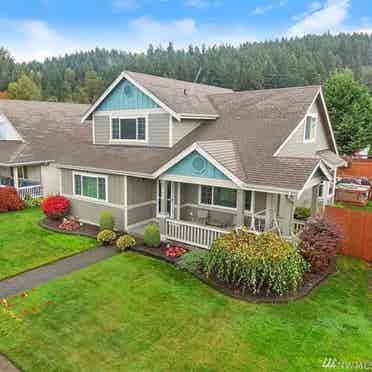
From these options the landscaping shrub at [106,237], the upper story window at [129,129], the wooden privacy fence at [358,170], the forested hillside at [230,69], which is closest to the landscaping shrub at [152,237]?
the landscaping shrub at [106,237]

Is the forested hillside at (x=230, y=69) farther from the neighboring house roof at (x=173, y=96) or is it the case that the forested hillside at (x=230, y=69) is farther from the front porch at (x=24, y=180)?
the front porch at (x=24, y=180)

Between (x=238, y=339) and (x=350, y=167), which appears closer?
(x=238, y=339)

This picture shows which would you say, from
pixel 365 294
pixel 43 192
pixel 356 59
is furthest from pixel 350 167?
pixel 356 59

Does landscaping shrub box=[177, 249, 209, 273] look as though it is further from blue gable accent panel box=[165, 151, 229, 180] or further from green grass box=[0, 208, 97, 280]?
green grass box=[0, 208, 97, 280]

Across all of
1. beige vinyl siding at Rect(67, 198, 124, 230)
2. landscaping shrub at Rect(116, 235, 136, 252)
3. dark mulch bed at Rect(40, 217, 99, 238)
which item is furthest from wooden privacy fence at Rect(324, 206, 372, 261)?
dark mulch bed at Rect(40, 217, 99, 238)

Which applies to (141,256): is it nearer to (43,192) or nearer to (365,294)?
(365,294)

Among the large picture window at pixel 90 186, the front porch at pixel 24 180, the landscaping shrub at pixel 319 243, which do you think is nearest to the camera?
the landscaping shrub at pixel 319 243

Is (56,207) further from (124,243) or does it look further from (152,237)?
(152,237)
